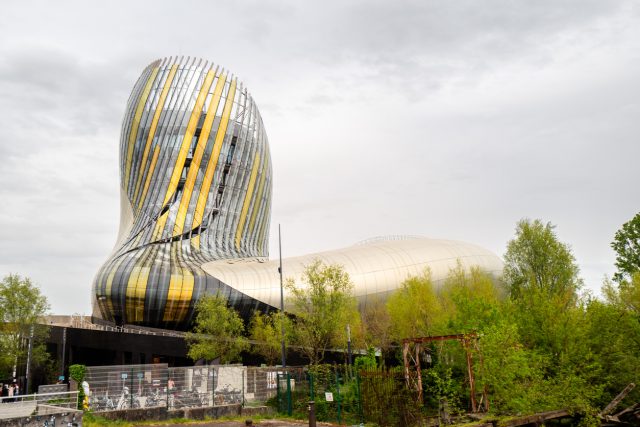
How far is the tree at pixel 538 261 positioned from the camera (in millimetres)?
53219

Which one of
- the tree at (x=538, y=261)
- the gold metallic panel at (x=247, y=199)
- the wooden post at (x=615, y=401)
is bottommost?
the wooden post at (x=615, y=401)

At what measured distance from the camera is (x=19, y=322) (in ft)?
150

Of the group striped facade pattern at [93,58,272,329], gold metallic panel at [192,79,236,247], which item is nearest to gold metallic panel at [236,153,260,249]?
Result: striped facade pattern at [93,58,272,329]

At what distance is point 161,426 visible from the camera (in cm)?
2178

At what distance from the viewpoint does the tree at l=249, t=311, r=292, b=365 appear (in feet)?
130

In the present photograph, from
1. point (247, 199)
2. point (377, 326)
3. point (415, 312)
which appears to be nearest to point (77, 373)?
point (415, 312)

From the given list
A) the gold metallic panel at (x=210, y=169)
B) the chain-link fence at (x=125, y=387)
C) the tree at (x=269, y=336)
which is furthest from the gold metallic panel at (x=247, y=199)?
the chain-link fence at (x=125, y=387)

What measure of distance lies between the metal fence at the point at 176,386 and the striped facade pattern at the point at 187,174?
32.1 meters

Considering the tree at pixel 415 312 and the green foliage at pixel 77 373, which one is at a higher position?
the tree at pixel 415 312

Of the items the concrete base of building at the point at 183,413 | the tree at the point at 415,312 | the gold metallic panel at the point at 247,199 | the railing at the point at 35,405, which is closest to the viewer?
the railing at the point at 35,405

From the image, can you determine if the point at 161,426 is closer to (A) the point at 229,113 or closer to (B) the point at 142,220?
(B) the point at 142,220

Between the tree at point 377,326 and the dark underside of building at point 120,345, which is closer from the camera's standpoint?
the tree at point 377,326

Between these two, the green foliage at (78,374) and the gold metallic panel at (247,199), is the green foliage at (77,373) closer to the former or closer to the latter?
the green foliage at (78,374)

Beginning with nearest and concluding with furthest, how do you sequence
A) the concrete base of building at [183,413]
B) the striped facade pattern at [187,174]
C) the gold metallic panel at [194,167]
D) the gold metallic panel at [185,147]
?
the concrete base of building at [183,413] → the striped facade pattern at [187,174] → the gold metallic panel at [194,167] → the gold metallic panel at [185,147]
